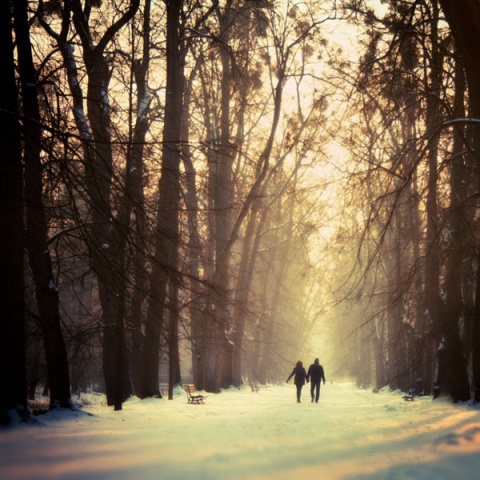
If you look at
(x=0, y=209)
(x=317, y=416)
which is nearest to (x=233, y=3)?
(x=317, y=416)

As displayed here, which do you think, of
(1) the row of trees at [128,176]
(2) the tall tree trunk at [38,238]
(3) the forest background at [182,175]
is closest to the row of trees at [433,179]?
(3) the forest background at [182,175]

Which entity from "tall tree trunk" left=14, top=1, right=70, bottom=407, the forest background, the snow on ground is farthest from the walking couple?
"tall tree trunk" left=14, top=1, right=70, bottom=407

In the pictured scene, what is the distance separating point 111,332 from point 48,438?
7.85m

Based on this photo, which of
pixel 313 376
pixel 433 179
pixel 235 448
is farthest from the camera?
pixel 313 376

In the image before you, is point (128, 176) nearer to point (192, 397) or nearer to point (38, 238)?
point (38, 238)

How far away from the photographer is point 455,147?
16844 millimetres

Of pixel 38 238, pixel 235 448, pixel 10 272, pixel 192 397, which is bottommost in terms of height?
pixel 192 397

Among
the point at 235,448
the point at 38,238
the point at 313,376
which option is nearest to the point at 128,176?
the point at 38,238

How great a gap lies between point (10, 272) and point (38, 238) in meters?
1.58

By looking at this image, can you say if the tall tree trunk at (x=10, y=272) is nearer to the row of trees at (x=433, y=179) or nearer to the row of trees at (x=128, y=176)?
the row of trees at (x=128, y=176)

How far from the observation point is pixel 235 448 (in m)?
9.23

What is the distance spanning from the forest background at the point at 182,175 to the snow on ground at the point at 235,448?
134 centimetres

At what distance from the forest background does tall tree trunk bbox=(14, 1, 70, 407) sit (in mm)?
38

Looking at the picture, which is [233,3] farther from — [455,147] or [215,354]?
[215,354]
